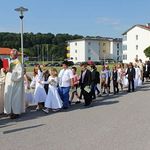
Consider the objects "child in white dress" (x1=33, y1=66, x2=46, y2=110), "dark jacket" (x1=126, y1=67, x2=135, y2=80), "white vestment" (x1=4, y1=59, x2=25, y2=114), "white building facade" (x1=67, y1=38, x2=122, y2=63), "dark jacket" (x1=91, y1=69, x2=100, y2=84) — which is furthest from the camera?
"white building facade" (x1=67, y1=38, x2=122, y2=63)

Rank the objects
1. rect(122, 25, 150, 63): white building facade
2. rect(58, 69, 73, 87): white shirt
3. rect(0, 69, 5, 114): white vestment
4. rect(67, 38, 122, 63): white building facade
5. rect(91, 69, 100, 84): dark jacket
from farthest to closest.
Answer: rect(67, 38, 122, 63): white building facade
rect(122, 25, 150, 63): white building facade
rect(91, 69, 100, 84): dark jacket
rect(58, 69, 73, 87): white shirt
rect(0, 69, 5, 114): white vestment

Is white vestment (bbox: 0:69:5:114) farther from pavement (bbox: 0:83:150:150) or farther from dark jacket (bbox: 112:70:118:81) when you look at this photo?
dark jacket (bbox: 112:70:118:81)

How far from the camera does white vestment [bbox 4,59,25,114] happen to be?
38.6ft

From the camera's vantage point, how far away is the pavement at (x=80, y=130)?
25.0 ft

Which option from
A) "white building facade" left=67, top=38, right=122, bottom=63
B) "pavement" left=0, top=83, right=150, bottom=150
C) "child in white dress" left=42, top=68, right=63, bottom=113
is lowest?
"pavement" left=0, top=83, right=150, bottom=150

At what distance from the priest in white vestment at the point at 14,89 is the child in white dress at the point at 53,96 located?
4.24ft

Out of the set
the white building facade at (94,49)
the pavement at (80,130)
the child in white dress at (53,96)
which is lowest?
the pavement at (80,130)

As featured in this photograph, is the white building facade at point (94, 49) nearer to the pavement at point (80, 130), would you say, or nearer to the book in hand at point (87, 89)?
the book in hand at point (87, 89)

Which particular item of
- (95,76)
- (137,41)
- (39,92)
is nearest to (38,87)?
(39,92)

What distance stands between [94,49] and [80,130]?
160 m

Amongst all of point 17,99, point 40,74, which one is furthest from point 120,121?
point 40,74

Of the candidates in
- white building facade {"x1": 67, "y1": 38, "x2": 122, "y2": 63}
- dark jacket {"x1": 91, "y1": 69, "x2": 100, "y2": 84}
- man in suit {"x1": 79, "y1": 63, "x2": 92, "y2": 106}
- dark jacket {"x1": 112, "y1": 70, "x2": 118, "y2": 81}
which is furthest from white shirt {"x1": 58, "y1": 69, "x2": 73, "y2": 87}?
white building facade {"x1": 67, "y1": 38, "x2": 122, "y2": 63}

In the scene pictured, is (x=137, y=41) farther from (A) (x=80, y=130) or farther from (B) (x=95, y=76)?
(A) (x=80, y=130)

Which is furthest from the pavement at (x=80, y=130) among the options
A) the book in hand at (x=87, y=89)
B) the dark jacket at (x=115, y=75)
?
the dark jacket at (x=115, y=75)
